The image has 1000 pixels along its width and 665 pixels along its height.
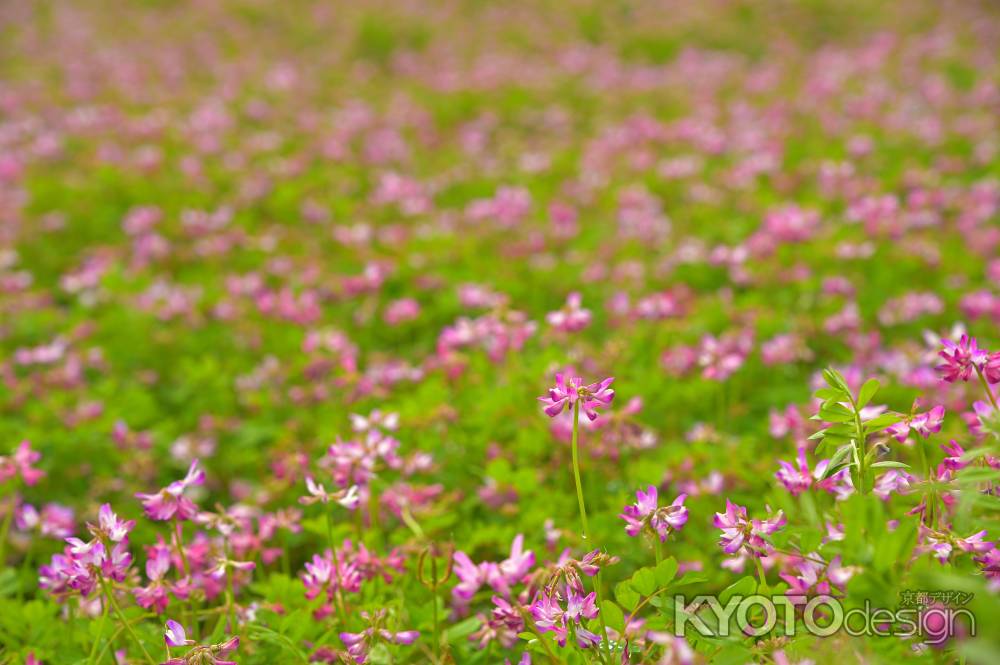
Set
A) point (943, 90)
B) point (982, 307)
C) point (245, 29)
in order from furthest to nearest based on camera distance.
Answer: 1. point (245, 29)
2. point (943, 90)
3. point (982, 307)

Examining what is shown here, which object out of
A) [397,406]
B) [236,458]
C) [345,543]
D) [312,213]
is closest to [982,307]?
[397,406]

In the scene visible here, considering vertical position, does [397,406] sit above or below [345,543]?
below

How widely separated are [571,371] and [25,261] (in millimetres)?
4693

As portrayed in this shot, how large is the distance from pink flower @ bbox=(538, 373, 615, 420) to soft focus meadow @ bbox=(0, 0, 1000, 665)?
0.02m

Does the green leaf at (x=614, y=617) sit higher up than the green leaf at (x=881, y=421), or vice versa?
the green leaf at (x=881, y=421)

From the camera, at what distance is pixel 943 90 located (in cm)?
841

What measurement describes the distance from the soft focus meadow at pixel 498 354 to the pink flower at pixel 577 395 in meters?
0.02

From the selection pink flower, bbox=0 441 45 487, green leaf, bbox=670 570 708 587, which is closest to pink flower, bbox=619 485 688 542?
green leaf, bbox=670 570 708 587

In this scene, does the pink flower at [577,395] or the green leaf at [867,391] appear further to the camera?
the pink flower at [577,395]

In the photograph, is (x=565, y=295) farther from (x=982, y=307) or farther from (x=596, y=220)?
(x=982, y=307)

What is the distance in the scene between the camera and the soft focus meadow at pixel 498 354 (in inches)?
76.3

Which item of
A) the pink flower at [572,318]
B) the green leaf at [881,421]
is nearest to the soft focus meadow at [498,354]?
the green leaf at [881,421]

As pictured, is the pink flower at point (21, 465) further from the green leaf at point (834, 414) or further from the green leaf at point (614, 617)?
the green leaf at point (834, 414)

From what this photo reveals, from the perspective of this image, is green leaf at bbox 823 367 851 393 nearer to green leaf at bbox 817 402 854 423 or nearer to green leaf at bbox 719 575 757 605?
green leaf at bbox 817 402 854 423
